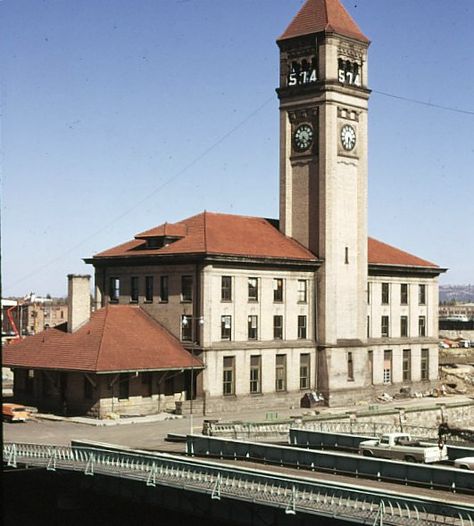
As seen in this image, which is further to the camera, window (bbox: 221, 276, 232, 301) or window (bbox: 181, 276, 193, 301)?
window (bbox: 221, 276, 232, 301)

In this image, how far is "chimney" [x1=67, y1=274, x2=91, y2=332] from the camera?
240 ft

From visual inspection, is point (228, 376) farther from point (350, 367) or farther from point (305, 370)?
point (350, 367)

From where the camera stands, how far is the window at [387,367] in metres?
89.7

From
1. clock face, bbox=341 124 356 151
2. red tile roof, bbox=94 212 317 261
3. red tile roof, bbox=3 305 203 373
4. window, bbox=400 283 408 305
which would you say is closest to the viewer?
red tile roof, bbox=3 305 203 373

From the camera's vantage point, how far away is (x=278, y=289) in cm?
7988

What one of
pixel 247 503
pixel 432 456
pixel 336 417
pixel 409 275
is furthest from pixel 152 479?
pixel 409 275

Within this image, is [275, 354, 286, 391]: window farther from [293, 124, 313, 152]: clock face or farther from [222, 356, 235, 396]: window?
[293, 124, 313, 152]: clock face

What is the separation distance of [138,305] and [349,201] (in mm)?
20238

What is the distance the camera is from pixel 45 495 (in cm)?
4878

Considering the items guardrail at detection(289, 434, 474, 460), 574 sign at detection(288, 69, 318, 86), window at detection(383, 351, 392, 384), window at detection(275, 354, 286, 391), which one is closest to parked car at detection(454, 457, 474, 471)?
guardrail at detection(289, 434, 474, 460)

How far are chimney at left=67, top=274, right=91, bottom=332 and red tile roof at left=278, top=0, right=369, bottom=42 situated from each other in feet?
92.4

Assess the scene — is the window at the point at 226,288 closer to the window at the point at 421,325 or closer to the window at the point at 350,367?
the window at the point at 350,367

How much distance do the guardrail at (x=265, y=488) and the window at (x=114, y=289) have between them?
37033mm

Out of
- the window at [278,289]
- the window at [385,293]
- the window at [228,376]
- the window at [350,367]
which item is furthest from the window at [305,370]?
the window at [385,293]
